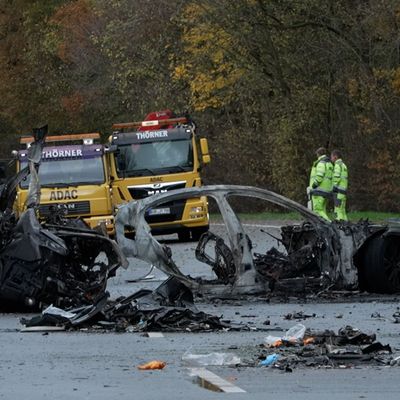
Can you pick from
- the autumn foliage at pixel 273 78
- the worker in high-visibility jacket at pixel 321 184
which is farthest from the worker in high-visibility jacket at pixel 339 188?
the autumn foliage at pixel 273 78

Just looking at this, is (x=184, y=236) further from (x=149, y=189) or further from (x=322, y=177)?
(x=322, y=177)

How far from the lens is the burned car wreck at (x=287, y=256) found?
1723cm

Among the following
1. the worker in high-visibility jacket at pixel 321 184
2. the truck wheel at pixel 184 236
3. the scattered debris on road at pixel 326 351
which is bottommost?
the scattered debris on road at pixel 326 351

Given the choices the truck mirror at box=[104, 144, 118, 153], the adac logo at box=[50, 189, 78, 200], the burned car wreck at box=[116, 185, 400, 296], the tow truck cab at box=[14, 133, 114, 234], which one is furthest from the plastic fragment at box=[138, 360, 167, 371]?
the truck mirror at box=[104, 144, 118, 153]

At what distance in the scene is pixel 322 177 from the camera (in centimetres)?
3409

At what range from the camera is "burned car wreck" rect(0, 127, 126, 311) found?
53.1 ft

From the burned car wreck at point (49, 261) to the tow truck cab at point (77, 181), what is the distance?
1347 centimetres

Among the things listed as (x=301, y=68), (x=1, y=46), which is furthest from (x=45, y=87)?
(x=301, y=68)

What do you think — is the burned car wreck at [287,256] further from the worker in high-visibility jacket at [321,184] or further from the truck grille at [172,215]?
the worker in high-visibility jacket at [321,184]

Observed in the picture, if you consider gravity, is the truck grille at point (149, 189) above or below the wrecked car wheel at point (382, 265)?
above

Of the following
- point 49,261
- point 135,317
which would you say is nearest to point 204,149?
point 49,261

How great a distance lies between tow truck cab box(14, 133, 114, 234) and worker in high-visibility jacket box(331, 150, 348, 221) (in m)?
5.26

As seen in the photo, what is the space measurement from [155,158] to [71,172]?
2527 millimetres

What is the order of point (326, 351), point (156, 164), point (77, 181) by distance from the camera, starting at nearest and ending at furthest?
point (326, 351) < point (77, 181) < point (156, 164)
